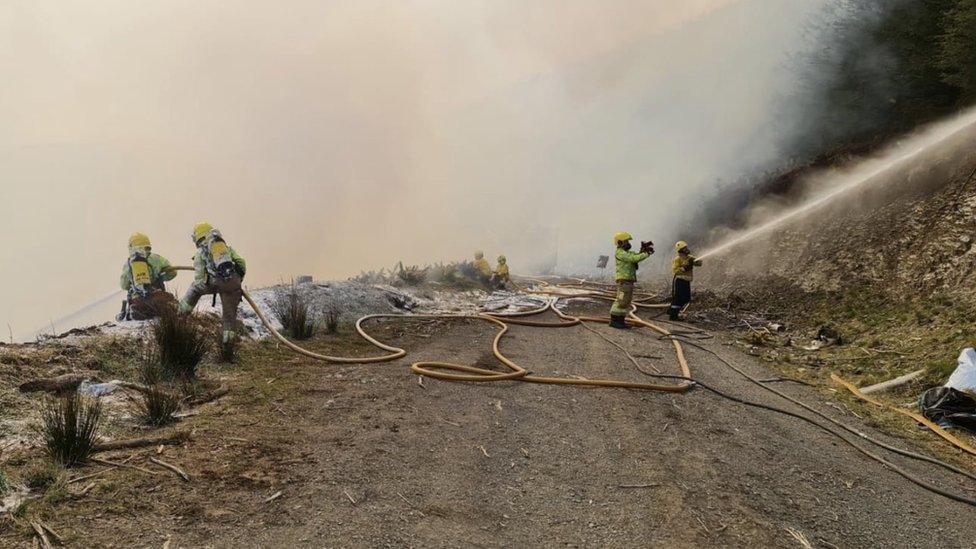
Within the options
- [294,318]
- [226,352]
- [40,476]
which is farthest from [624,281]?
[40,476]

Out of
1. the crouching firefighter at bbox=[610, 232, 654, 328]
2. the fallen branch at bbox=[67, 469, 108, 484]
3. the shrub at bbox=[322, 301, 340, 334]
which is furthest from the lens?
the crouching firefighter at bbox=[610, 232, 654, 328]

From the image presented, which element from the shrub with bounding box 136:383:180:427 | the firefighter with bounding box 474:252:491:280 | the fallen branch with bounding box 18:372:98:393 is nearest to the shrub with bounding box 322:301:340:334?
the fallen branch with bounding box 18:372:98:393

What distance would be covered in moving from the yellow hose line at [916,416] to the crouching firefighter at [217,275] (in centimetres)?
934

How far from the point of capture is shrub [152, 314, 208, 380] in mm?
6555

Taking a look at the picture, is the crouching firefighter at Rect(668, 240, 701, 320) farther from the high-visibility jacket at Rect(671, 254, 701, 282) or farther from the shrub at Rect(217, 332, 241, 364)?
the shrub at Rect(217, 332, 241, 364)

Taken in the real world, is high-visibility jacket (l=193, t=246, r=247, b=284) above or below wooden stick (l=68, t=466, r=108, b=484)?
above

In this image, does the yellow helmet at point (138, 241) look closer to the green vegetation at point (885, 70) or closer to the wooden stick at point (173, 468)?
the wooden stick at point (173, 468)

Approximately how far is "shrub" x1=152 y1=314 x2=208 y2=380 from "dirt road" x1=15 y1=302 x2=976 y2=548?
66cm

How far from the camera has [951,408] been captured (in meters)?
6.37

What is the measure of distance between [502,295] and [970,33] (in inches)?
572

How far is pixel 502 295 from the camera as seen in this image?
17.7 meters

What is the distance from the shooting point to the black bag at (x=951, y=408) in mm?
6180

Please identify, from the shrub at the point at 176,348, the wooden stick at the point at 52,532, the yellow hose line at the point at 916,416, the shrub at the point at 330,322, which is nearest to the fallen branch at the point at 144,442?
the wooden stick at the point at 52,532

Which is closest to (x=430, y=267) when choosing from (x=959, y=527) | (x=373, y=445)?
(x=373, y=445)
